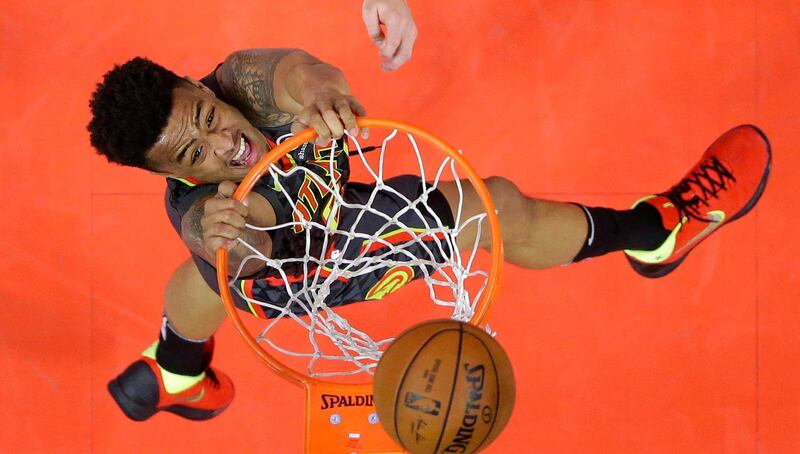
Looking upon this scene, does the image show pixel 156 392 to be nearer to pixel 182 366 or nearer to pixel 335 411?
pixel 182 366

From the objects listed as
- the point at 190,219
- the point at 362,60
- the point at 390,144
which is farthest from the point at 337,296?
the point at 362,60

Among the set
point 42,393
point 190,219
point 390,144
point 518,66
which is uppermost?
point 518,66

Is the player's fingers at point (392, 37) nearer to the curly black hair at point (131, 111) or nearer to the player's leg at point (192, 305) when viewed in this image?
the curly black hair at point (131, 111)

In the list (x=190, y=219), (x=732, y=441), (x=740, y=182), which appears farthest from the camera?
(x=732, y=441)

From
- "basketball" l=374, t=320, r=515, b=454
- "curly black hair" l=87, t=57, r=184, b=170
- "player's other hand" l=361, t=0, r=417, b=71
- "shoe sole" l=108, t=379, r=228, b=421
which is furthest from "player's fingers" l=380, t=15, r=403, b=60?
"shoe sole" l=108, t=379, r=228, b=421

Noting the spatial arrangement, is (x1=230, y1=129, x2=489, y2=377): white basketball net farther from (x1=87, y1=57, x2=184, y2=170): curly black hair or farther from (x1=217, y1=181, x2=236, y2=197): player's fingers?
(x1=87, y1=57, x2=184, y2=170): curly black hair

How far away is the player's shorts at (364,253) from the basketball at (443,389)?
41cm

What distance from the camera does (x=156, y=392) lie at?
210cm

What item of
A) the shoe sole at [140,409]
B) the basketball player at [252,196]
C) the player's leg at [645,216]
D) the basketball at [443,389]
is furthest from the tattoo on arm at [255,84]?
the shoe sole at [140,409]

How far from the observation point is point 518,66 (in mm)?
2432

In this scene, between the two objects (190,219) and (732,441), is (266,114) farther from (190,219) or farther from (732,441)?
(732,441)

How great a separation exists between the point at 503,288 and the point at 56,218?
1.37 meters

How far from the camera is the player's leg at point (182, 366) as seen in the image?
1868mm

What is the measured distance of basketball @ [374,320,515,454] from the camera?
3.94ft
